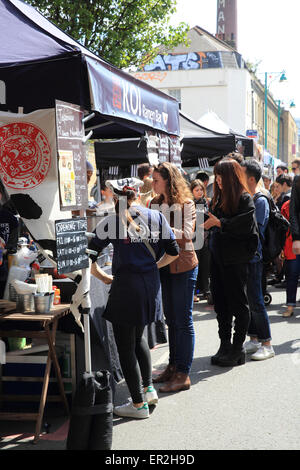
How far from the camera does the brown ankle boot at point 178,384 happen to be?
4.95 metres

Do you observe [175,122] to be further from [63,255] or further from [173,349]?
[63,255]

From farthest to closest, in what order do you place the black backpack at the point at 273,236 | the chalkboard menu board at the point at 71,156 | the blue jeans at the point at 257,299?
the black backpack at the point at 273,236, the blue jeans at the point at 257,299, the chalkboard menu board at the point at 71,156

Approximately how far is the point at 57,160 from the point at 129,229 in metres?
0.71

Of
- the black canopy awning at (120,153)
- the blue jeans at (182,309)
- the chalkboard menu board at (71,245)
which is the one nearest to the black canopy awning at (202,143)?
the black canopy awning at (120,153)

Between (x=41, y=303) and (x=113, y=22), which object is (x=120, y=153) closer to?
(x=113, y=22)

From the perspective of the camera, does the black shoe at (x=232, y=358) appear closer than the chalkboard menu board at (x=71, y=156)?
No

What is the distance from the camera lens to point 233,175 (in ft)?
17.4

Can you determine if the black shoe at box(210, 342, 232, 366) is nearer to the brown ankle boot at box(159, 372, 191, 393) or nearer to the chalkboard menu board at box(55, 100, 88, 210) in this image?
the brown ankle boot at box(159, 372, 191, 393)

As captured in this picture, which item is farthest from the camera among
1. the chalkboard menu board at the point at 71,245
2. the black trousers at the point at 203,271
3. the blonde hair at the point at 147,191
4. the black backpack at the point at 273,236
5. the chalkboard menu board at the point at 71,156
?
the black trousers at the point at 203,271

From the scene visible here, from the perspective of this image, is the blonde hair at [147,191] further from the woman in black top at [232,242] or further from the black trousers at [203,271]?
the black trousers at [203,271]

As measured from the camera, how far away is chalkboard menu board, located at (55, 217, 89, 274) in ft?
12.3
